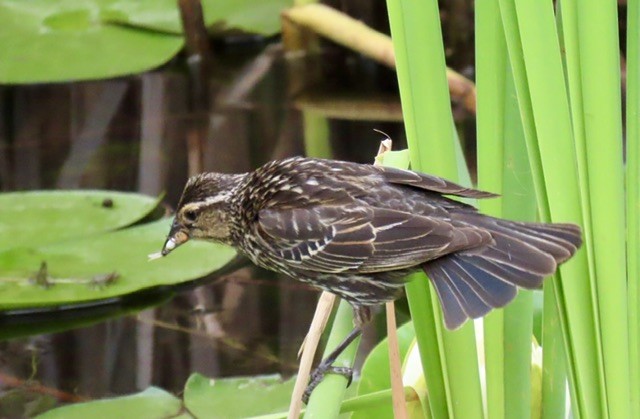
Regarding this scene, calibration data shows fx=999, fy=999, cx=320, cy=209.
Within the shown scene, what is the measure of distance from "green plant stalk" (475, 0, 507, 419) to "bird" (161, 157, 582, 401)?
0.04 meters

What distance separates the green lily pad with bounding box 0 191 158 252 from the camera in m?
3.61

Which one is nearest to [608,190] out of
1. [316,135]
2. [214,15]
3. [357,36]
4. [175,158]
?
[175,158]

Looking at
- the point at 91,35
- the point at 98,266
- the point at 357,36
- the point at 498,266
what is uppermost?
the point at 91,35

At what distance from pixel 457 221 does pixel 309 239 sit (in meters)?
0.30

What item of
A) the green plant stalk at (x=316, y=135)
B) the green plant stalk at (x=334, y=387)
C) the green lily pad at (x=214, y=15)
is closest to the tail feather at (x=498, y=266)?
the green plant stalk at (x=334, y=387)

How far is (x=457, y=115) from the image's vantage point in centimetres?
503

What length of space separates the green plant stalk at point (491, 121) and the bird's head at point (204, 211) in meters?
0.79

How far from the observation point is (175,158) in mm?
4668

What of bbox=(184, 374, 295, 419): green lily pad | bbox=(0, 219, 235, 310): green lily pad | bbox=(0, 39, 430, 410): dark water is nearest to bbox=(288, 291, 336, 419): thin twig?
bbox=(184, 374, 295, 419): green lily pad

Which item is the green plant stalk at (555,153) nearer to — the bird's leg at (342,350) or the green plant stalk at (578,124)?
the green plant stalk at (578,124)

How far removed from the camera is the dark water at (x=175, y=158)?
3328mm

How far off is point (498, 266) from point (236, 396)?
4.90ft

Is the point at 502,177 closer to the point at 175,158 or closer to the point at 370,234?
the point at 370,234

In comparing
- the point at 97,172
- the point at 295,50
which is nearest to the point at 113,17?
the point at 295,50
